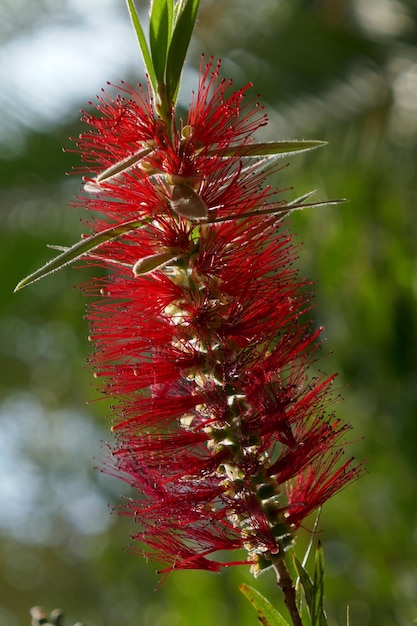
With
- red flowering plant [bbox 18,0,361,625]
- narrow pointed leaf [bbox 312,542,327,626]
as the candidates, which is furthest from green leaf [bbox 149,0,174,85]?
narrow pointed leaf [bbox 312,542,327,626]

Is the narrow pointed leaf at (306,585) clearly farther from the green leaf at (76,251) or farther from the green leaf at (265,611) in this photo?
the green leaf at (76,251)

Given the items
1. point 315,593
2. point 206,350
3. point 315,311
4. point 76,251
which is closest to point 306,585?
point 315,593

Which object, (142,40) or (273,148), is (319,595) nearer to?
(273,148)

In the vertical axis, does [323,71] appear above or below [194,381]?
above

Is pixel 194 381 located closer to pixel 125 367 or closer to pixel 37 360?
pixel 125 367

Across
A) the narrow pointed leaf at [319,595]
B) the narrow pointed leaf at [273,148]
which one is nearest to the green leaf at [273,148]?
the narrow pointed leaf at [273,148]

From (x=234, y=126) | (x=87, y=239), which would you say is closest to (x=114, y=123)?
(x=234, y=126)
